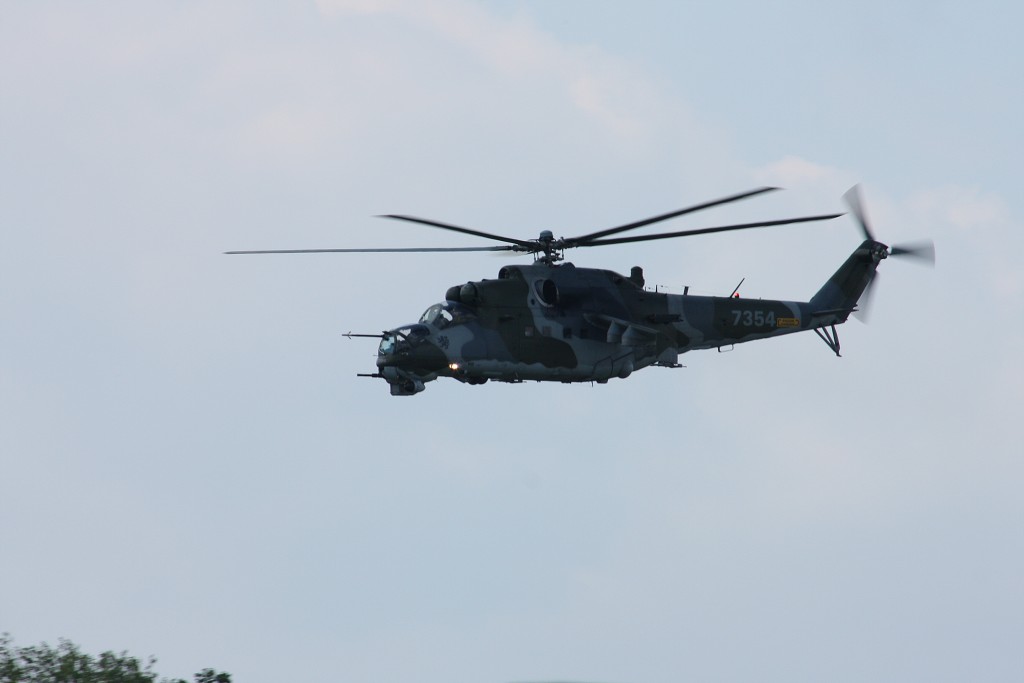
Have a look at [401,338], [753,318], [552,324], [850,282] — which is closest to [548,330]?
[552,324]

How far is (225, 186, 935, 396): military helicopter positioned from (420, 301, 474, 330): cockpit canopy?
29 mm

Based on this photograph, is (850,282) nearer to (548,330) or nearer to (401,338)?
(548,330)

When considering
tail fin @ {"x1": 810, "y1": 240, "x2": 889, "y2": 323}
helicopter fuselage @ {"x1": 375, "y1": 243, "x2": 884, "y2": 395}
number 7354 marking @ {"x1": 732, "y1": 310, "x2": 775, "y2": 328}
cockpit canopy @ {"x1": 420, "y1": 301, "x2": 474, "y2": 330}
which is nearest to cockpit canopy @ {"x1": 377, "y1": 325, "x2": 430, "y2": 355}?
helicopter fuselage @ {"x1": 375, "y1": 243, "x2": 884, "y2": 395}

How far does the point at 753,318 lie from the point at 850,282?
5553 millimetres

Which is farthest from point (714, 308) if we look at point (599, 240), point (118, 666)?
point (118, 666)

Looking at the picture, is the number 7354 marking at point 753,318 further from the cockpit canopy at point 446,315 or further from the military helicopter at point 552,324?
the cockpit canopy at point 446,315

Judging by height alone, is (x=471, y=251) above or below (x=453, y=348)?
above

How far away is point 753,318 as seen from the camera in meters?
57.8

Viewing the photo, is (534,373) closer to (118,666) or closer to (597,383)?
(597,383)

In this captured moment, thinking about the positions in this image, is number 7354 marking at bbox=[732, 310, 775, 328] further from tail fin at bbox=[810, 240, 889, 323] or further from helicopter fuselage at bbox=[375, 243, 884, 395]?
tail fin at bbox=[810, 240, 889, 323]

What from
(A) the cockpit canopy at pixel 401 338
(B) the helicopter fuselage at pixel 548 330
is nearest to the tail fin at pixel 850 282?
(B) the helicopter fuselage at pixel 548 330

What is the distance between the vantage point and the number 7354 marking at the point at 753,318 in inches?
2258

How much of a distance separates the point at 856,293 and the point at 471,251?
49.7 ft

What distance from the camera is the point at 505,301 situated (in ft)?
173
